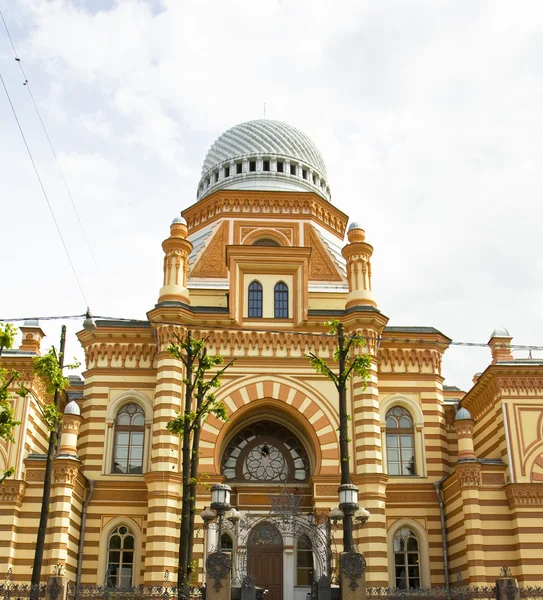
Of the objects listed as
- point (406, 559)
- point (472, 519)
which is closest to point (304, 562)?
point (406, 559)

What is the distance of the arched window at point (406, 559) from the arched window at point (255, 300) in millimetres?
10447

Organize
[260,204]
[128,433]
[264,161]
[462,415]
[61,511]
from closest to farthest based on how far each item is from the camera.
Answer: [61,511], [462,415], [128,433], [260,204], [264,161]

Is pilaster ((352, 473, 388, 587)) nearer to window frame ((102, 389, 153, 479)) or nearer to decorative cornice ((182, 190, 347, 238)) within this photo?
window frame ((102, 389, 153, 479))

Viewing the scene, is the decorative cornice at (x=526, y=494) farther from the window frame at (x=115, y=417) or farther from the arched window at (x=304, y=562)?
the window frame at (x=115, y=417)

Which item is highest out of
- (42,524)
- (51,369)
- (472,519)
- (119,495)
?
(51,369)

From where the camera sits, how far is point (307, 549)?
2955cm

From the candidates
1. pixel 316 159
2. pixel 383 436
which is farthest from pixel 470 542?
pixel 316 159

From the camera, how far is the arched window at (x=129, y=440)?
31.0 m

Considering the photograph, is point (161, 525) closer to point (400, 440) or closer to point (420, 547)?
point (420, 547)

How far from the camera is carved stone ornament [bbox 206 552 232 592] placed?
2091 cm

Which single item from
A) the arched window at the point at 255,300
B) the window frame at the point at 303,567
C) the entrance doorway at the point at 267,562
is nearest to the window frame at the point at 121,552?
the entrance doorway at the point at 267,562

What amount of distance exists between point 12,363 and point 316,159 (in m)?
23.2

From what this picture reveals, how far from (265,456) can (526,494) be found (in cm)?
1037

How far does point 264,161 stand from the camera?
44.1 m
